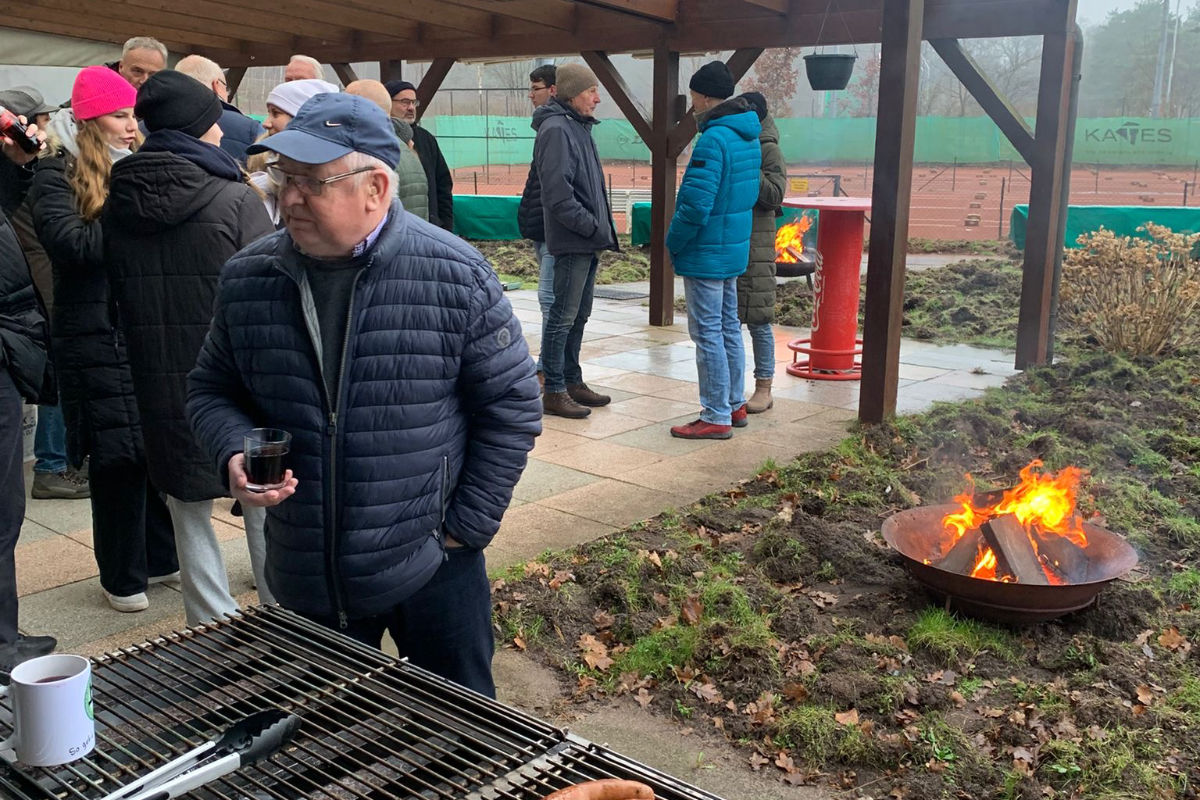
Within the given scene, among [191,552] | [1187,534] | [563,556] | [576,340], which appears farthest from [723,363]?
[191,552]

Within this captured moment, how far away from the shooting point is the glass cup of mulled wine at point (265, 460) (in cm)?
224

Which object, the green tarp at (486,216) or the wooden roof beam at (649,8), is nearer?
the wooden roof beam at (649,8)

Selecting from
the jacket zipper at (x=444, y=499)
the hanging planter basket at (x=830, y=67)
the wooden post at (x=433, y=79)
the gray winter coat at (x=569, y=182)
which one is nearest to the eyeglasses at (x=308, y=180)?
the jacket zipper at (x=444, y=499)

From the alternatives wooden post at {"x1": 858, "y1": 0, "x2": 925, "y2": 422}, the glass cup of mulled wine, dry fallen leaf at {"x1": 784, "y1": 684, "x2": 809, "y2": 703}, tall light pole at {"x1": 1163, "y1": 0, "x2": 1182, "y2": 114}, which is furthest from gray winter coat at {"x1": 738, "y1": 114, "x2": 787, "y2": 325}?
tall light pole at {"x1": 1163, "y1": 0, "x2": 1182, "y2": 114}

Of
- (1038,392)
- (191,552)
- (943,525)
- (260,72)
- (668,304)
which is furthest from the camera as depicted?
(260,72)

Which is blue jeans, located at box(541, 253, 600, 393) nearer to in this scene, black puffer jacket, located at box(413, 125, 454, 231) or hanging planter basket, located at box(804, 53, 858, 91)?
black puffer jacket, located at box(413, 125, 454, 231)

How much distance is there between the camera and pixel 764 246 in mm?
7336

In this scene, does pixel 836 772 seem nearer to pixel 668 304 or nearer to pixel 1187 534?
pixel 1187 534

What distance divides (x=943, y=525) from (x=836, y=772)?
160cm

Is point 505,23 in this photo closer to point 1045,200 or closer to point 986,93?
point 986,93

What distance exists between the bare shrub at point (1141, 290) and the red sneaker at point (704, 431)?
4.38 m

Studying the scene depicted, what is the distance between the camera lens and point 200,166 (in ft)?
11.2

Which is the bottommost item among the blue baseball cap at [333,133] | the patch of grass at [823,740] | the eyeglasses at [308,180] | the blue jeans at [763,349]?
the patch of grass at [823,740]

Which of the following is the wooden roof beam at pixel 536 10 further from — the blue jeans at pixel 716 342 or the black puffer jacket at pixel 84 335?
the black puffer jacket at pixel 84 335
